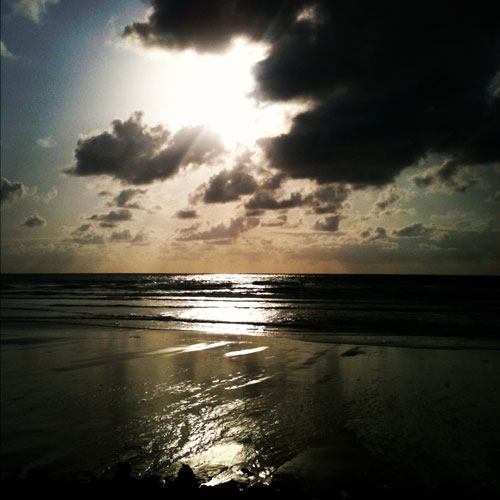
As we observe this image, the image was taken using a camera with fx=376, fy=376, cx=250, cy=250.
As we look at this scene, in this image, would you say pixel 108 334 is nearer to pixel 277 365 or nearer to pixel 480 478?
pixel 277 365

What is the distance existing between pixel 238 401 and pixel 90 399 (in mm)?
3170

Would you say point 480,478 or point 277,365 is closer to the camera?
point 480,478

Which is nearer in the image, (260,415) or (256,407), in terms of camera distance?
(260,415)

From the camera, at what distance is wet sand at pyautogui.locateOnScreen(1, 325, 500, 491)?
5.33 meters

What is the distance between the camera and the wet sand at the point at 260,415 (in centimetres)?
533

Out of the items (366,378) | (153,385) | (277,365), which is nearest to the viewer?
(153,385)

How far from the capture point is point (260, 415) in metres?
7.10

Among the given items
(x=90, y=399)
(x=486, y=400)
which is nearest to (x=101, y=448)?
(x=90, y=399)

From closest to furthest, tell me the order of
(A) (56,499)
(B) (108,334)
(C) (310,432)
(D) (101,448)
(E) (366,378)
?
(A) (56,499), (D) (101,448), (C) (310,432), (E) (366,378), (B) (108,334)

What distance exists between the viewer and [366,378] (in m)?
9.67

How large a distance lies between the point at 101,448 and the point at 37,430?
5.05 ft

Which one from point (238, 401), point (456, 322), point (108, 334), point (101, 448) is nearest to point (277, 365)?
point (238, 401)

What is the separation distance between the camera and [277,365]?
11.2 meters

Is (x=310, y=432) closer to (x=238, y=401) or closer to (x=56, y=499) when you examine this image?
(x=238, y=401)
